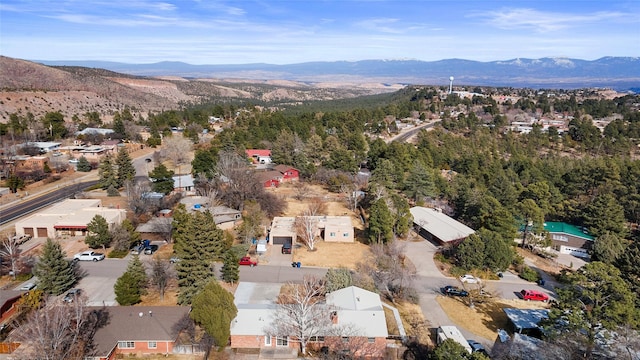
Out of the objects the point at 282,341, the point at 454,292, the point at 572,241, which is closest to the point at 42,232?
the point at 282,341

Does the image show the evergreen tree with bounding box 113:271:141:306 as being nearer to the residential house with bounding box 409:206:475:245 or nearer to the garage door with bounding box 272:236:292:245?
the garage door with bounding box 272:236:292:245

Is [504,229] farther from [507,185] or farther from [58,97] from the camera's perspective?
[58,97]

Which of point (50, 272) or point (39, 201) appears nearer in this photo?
point (50, 272)

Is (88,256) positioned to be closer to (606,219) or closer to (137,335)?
(137,335)

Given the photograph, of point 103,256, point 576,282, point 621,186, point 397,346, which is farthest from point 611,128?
point 103,256

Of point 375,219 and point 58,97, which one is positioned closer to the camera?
point 375,219

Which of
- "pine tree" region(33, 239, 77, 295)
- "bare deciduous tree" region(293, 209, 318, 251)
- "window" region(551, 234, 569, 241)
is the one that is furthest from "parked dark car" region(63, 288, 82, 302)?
"window" region(551, 234, 569, 241)
